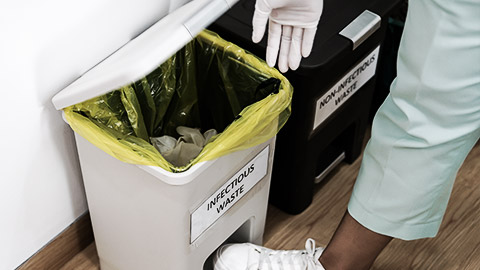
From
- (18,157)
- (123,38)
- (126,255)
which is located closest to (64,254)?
(126,255)

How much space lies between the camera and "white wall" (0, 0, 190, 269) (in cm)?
96

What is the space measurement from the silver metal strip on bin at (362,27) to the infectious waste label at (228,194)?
0.72 feet

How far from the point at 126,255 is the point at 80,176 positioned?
0.15 meters

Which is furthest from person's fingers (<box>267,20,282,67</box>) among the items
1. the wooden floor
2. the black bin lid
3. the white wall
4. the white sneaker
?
the wooden floor

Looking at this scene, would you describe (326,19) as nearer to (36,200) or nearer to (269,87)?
(269,87)

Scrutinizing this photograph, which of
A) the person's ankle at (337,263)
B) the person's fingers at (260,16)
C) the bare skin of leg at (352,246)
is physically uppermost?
the person's fingers at (260,16)

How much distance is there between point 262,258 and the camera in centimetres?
118

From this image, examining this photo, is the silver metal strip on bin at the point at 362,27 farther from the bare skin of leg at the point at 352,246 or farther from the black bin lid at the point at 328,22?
the bare skin of leg at the point at 352,246

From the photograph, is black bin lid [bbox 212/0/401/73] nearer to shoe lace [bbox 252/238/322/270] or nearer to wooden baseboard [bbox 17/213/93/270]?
shoe lace [bbox 252/238/322/270]

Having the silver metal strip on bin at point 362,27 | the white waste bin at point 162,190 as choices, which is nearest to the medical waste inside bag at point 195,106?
the white waste bin at point 162,190

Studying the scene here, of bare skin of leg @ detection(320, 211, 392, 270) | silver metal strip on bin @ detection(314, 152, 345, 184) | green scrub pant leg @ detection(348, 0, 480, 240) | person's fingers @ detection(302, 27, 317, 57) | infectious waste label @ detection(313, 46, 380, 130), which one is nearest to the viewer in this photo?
green scrub pant leg @ detection(348, 0, 480, 240)

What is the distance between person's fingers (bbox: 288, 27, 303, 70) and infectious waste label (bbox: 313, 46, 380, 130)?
19 centimetres

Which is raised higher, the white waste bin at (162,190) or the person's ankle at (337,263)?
the white waste bin at (162,190)

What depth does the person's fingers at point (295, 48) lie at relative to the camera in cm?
97
